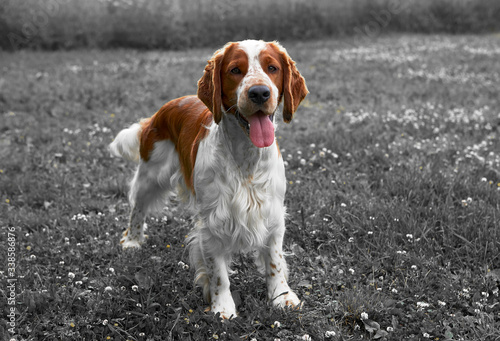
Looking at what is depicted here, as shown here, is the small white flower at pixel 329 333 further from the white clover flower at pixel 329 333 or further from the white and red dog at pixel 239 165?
the white and red dog at pixel 239 165

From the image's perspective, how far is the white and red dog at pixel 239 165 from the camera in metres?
2.76

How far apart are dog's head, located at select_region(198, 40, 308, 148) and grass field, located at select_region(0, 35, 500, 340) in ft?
3.92

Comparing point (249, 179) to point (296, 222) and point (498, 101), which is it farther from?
point (498, 101)

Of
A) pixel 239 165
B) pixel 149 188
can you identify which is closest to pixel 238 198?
pixel 239 165

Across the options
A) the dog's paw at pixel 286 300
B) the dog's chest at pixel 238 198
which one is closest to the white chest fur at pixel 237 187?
the dog's chest at pixel 238 198

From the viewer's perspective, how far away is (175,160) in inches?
150

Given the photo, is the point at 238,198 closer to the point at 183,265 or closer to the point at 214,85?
the point at 214,85

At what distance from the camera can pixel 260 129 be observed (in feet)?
8.97

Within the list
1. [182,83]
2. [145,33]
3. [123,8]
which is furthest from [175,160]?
[123,8]

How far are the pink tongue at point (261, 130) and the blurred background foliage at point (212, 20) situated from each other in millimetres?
12053

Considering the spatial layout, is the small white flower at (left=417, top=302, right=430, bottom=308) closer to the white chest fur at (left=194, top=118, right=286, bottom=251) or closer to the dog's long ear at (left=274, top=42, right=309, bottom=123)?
the white chest fur at (left=194, top=118, right=286, bottom=251)

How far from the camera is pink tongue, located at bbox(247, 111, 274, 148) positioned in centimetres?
272

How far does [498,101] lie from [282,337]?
6.25 metres

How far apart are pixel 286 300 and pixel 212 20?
12975 millimetres
